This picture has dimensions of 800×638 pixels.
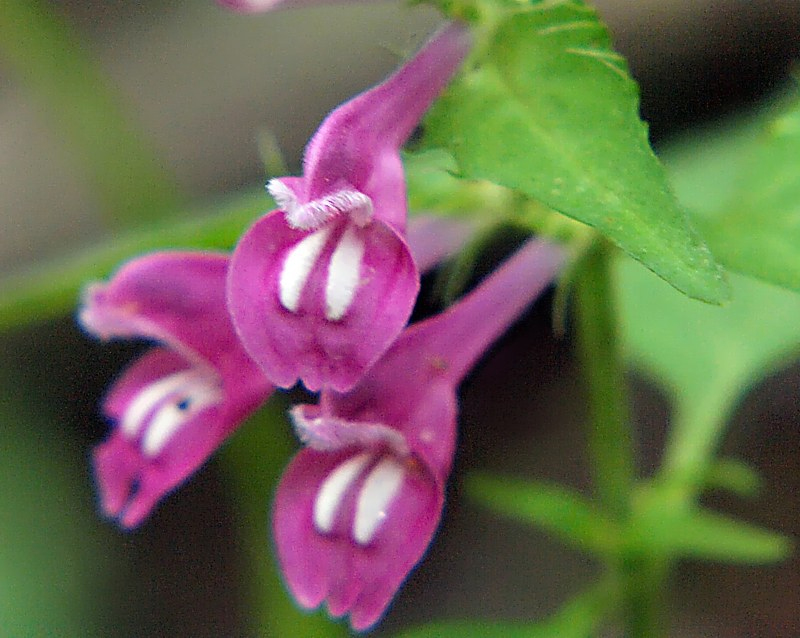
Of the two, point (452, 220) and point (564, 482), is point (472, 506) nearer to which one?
point (564, 482)

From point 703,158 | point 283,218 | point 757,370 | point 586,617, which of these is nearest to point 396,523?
point 283,218

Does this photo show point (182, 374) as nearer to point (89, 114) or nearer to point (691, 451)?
point (691, 451)

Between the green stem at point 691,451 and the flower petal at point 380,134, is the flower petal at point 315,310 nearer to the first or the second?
the flower petal at point 380,134

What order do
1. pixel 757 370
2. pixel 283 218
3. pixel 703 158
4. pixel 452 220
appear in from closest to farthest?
1. pixel 283 218
2. pixel 452 220
3. pixel 757 370
4. pixel 703 158

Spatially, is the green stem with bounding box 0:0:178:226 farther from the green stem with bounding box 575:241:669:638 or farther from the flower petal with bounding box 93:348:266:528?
the green stem with bounding box 575:241:669:638

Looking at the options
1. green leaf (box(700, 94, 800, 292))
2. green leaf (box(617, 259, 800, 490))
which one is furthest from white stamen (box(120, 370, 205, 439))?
green leaf (box(617, 259, 800, 490))

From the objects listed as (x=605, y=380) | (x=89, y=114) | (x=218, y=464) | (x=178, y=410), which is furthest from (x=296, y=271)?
(x=218, y=464)
